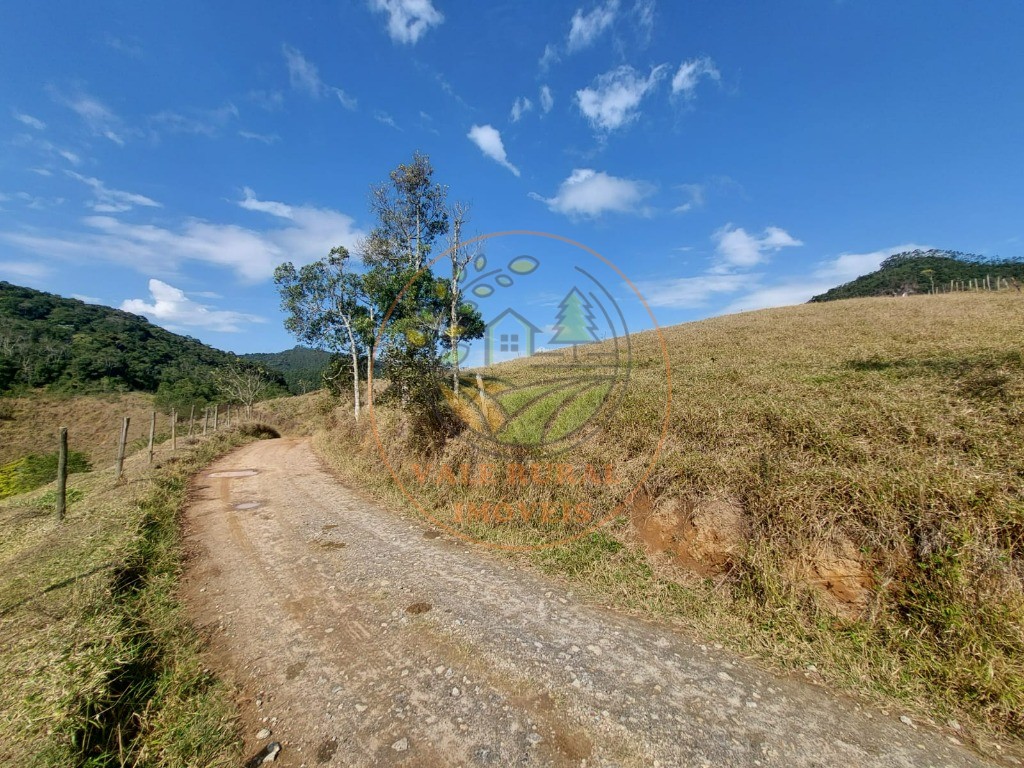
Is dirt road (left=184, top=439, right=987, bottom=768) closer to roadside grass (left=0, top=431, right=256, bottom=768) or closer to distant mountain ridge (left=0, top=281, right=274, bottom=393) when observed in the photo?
roadside grass (left=0, top=431, right=256, bottom=768)

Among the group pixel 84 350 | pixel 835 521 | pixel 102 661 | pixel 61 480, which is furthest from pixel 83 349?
pixel 835 521

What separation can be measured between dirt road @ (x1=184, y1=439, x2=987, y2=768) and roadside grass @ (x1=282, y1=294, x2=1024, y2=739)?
0.49 meters

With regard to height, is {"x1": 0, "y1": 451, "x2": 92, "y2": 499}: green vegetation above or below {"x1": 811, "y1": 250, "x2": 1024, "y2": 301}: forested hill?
below

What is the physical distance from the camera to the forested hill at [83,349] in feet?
146

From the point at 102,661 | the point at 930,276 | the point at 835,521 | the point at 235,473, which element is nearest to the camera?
the point at 102,661

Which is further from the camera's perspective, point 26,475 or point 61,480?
point 26,475

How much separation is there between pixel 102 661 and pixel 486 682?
3.00 meters

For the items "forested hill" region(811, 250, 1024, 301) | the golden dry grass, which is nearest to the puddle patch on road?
the golden dry grass

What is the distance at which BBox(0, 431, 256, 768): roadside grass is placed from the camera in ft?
7.57

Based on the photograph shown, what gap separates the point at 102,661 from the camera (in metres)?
2.83

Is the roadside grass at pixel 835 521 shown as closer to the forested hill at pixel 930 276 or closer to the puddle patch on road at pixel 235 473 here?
the puddle patch on road at pixel 235 473

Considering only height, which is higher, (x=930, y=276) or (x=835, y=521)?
(x=930, y=276)

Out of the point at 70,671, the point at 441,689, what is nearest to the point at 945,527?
the point at 441,689

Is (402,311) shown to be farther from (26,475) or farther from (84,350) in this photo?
(84,350)
